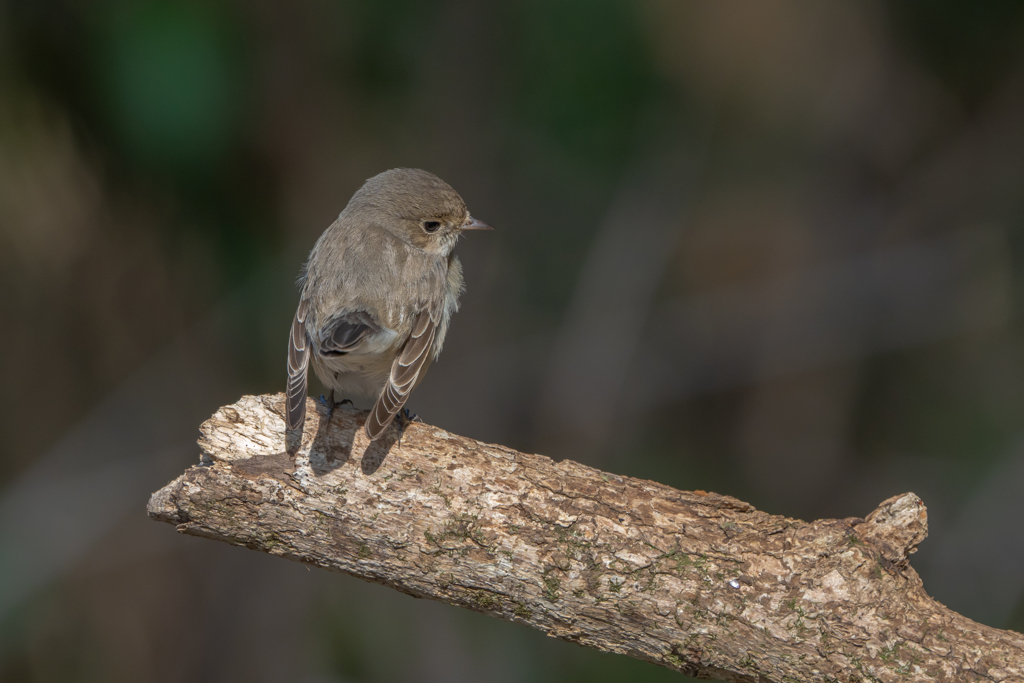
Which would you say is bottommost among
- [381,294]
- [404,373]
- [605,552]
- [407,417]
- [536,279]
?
[605,552]

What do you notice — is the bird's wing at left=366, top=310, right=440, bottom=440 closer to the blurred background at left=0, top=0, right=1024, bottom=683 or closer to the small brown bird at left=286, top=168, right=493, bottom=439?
the small brown bird at left=286, top=168, right=493, bottom=439

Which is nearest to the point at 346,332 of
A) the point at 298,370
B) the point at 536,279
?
the point at 298,370

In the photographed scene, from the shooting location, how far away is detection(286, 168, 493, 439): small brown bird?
3568 mm

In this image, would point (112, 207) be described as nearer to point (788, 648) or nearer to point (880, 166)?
point (788, 648)

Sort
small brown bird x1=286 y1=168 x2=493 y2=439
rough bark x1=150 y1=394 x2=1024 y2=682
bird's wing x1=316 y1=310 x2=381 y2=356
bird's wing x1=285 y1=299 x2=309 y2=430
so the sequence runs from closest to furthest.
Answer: rough bark x1=150 y1=394 x2=1024 y2=682
bird's wing x1=285 y1=299 x2=309 y2=430
bird's wing x1=316 y1=310 x2=381 y2=356
small brown bird x1=286 y1=168 x2=493 y2=439

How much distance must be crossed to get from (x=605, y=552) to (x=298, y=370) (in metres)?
1.58

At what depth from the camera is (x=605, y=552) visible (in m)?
2.84

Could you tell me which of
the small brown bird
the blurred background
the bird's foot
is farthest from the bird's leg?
the blurred background

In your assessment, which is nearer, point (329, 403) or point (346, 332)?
point (346, 332)

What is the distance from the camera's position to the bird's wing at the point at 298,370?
124 inches

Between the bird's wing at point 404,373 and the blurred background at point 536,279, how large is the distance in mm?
3147

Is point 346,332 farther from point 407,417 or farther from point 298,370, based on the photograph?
point 407,417

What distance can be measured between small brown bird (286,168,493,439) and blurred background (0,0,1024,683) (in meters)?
2.53

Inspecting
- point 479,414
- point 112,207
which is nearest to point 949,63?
point 479,414
